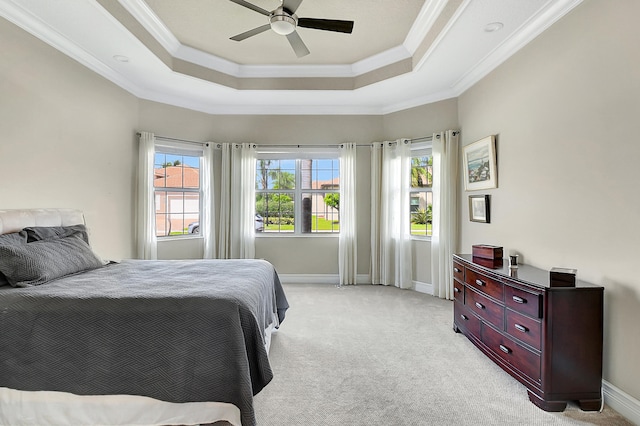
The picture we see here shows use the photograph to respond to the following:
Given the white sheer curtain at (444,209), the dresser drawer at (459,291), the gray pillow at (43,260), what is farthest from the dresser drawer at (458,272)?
the gray pillow at (43,260)

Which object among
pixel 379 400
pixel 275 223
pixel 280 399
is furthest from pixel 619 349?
pixel 275 223

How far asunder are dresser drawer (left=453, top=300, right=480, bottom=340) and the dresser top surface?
1.48ft

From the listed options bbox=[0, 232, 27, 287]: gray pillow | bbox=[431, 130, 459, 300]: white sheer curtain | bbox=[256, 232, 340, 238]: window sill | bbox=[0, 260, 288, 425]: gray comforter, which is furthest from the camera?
bbox=[256, 232, 340, 238]: window sill

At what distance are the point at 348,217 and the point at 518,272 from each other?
292 cm

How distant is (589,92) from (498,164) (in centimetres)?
128

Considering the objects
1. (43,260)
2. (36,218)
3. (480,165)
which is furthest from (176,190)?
(480,165)

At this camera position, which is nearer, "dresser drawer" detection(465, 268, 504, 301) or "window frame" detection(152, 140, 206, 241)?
"dresser drawer" detection(465, 268, 504, 301)

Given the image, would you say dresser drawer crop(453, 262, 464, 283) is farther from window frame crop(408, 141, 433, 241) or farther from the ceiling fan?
the ceiling fan

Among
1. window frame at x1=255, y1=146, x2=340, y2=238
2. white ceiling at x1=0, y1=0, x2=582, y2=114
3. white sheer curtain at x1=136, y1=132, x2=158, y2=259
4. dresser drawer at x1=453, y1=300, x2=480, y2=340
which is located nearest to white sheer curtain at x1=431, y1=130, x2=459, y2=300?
white ceiling at x1=0, y1=0, x2=582, y2=114

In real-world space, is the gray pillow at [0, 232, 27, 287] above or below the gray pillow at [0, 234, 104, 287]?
above

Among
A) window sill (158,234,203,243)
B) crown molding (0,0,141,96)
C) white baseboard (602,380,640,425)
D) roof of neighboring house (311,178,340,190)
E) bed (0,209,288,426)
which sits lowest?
white baseboard (602,380,640,425)

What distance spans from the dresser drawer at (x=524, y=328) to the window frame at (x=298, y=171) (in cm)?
329

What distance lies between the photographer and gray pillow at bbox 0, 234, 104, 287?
7.05 ft

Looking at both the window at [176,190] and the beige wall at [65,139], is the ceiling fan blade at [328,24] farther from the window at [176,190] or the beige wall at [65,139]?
the window at [176,190]
